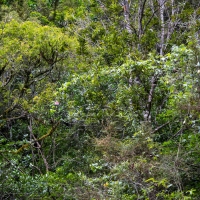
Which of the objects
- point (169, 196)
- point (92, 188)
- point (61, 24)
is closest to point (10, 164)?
point (92, 188)

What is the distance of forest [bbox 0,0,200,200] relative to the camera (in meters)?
4.63

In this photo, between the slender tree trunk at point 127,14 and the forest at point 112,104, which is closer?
the forest at point 112,104

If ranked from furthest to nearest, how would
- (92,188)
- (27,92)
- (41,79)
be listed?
(41,79)
(27,92)
(92,188)

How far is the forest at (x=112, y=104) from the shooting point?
463 cm

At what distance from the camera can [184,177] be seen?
516 cm

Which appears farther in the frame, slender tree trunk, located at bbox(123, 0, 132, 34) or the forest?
slender tree trunk, located at bbox(123, 0, 132, 34)

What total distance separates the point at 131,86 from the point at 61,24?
939 centimetres

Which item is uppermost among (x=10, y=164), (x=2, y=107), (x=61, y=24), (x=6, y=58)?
(x=61, y=24)

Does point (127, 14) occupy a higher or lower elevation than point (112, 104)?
higher

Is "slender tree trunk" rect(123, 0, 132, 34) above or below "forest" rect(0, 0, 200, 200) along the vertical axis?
above

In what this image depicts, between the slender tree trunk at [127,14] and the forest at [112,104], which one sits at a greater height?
the slender tree trunk at [127,14]

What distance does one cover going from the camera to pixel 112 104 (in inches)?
246

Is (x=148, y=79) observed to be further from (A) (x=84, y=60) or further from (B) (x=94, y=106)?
(A) (x=84, y=60)

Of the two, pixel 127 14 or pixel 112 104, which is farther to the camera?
pixel 127 14
